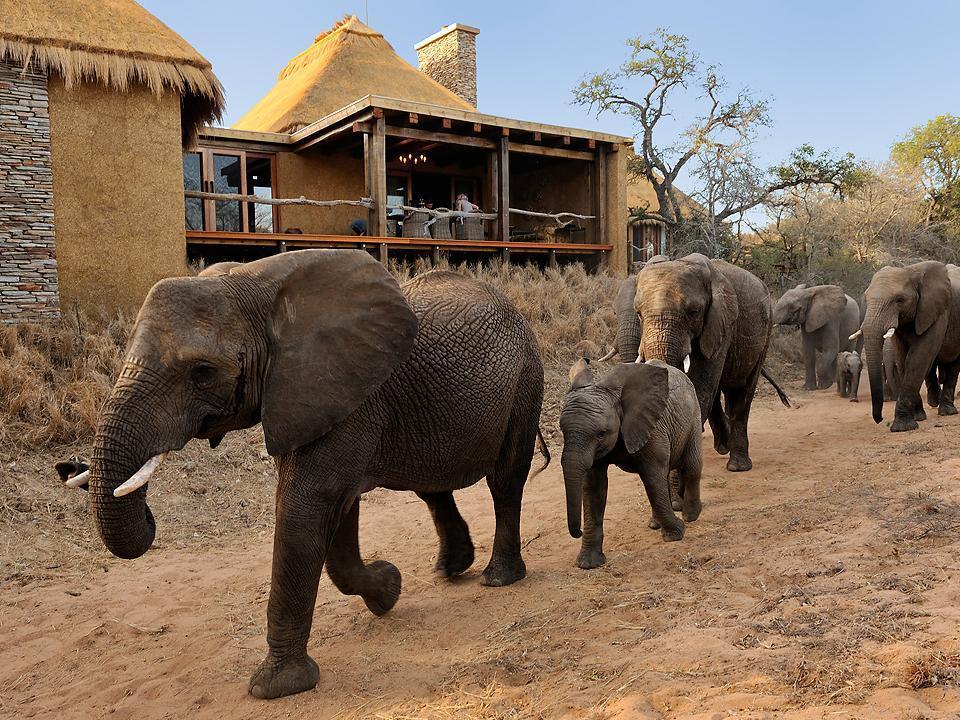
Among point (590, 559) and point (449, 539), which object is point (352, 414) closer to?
point (449, 539)

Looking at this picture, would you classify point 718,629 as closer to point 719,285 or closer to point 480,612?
point 480,612

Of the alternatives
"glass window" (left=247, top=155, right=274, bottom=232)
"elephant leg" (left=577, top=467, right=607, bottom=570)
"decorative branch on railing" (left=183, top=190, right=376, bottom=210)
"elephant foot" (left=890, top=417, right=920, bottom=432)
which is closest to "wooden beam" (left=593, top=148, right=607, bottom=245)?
"decorative branch on railing" (left=183, top=190, right=376, bottom=210)

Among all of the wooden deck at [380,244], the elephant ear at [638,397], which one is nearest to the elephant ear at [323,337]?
the elephant ear at [638,397]

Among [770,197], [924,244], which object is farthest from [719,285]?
[924,244]

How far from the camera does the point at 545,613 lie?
13.7ft

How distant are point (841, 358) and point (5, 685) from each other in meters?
11.5

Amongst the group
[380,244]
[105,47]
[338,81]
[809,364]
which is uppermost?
[338,81]

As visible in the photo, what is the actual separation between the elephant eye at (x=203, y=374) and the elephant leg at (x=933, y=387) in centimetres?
981

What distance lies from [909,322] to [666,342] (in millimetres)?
4441

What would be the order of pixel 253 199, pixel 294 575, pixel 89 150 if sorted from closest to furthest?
pixel 294 575, pixel 89 150, pixel 253 199

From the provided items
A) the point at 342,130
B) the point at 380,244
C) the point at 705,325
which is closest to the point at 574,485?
the point at 705,325

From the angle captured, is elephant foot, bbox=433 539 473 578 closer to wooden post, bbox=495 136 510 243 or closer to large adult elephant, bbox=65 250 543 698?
large adult elephant, bbox=65 250 543 698

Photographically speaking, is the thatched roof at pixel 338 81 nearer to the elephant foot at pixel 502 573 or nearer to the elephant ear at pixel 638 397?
the elephant ear at pixel 638 397

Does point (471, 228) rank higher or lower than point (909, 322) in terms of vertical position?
higher
